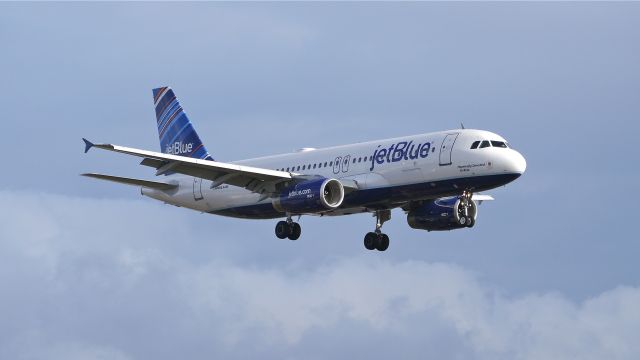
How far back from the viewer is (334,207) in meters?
71.3

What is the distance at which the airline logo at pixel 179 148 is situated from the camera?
8494 cm

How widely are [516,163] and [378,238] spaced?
11.1m

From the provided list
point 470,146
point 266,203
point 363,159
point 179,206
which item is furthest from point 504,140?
point 179,206

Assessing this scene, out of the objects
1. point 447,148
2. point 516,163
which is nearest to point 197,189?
point 447,148

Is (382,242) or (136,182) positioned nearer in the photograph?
(136,182)

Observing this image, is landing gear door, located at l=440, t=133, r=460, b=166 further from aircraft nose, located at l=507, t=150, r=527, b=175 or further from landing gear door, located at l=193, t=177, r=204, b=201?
landing gear door, located at l=193, t=177, r=204, b=201

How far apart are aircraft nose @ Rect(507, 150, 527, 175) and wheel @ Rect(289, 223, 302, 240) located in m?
11.5

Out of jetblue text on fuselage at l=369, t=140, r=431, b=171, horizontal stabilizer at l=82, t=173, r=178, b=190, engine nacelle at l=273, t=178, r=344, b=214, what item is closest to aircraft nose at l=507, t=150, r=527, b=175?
jetblue text on fuselage at l=369, t=140, r=431, b=171

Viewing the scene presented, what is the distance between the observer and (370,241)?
7856 centimetres

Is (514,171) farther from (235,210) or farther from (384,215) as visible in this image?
(235,210)

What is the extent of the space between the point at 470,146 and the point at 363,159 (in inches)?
226

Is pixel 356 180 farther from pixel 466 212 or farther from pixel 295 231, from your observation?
pixel 466 212

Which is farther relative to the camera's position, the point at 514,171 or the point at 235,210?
the point at 235,210

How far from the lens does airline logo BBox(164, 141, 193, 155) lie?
8494cm
